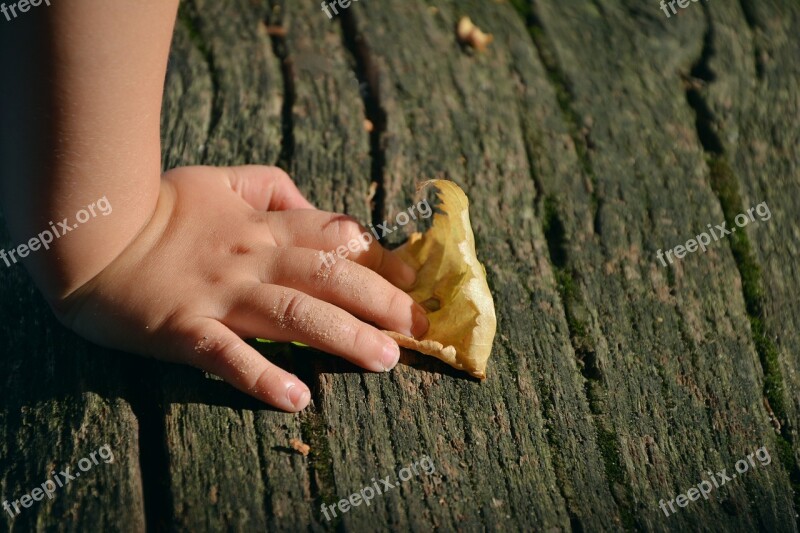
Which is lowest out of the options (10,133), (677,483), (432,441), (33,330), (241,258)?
(677,483)

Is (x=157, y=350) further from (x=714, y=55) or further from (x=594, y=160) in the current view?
(x=714, y=55)

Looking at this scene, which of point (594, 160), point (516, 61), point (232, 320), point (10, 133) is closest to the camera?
point (10, 133)

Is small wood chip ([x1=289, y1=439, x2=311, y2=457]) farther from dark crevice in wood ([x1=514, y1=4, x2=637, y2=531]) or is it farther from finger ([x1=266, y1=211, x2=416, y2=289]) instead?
dark crevice in wood ([x1=514, y1=4, x2=637, y2=531])

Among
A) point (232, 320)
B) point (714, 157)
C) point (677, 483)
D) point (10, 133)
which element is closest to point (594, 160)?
point (714, 157)

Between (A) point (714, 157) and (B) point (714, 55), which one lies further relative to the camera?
(B) point (714, 55)

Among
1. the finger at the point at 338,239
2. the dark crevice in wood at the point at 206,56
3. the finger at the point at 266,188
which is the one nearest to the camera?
the finger at the point at 338,239

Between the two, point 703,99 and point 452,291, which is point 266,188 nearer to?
point 452,291

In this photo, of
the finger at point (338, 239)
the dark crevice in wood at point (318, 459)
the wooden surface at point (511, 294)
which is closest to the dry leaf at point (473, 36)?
the wooden surface at point (511, 294)

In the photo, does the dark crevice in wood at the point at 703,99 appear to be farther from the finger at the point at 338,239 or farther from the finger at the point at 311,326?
the finger at the point at 311,326
